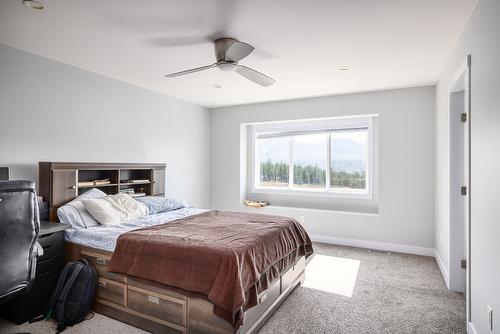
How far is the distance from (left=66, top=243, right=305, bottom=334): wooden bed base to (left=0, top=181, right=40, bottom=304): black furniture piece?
78 cm

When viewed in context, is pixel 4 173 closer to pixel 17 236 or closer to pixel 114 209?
pixel 114 209

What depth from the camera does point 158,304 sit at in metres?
2.32

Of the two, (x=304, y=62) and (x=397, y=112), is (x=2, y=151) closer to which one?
(x=304, y=62)

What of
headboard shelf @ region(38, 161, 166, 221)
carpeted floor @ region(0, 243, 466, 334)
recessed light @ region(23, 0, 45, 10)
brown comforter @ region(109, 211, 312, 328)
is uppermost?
recessed light @ region(23, 0, 45, 10)

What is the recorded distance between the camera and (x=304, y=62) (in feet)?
11.1

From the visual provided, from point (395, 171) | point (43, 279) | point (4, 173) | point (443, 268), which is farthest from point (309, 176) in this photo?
point (4, 173)

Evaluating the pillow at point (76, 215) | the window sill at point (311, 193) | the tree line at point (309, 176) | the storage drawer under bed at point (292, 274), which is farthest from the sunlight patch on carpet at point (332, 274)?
the pillow at point (76, 215)

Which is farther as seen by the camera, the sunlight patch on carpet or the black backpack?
the sunlight patch on carpet

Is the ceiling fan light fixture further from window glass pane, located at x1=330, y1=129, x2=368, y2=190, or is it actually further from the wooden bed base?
window glass pane, located at x1=330, y1=129, x2=368, y2=190

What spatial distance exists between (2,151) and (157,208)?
5.64 ft

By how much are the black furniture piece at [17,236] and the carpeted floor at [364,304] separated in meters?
0.79

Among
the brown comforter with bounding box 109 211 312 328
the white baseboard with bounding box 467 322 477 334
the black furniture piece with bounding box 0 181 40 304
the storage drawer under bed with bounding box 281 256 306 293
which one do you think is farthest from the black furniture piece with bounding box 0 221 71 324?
the white baseboard with bounding box 467 322 477 334

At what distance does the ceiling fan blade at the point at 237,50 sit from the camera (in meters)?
2.47

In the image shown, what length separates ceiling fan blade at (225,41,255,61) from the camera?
2471 millimetres
